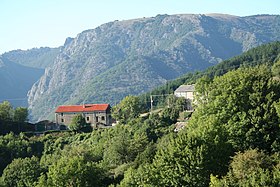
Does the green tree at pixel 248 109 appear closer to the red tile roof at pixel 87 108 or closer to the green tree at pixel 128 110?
the green tree at pixel 128 110

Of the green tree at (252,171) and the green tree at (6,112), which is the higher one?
the green tree at (252,171)

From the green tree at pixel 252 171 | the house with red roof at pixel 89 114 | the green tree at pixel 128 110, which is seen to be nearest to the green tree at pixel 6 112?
the house with red roof at pixel 89 114

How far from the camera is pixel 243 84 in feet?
125

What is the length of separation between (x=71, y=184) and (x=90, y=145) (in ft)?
95.5

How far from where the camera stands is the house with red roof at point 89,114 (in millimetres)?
106500

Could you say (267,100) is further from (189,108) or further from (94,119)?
(94,119)

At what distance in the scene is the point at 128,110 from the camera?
9675 centimetres

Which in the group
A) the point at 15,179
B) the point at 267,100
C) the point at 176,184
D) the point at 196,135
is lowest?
the point at 15,179

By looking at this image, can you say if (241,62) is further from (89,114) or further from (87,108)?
(89,114)

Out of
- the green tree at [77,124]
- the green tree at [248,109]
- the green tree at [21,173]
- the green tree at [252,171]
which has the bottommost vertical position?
the green tree at [21,173]

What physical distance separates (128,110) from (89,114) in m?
14.9

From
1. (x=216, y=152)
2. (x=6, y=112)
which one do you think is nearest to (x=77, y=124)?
(x=6, y=112)

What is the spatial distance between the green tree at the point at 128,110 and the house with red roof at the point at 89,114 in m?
8.23

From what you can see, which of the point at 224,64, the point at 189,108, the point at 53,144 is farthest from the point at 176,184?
the point at 224,64
